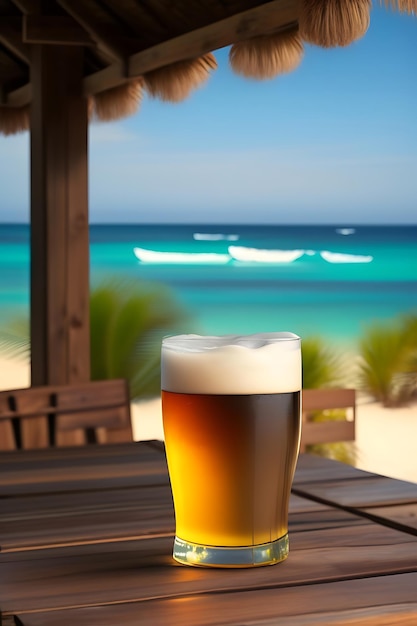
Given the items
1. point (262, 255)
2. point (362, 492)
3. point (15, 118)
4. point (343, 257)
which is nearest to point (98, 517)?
point (362, 492)

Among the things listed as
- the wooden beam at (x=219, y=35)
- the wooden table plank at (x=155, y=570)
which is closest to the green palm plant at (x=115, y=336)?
the wooden beam at (x=219, y=35)

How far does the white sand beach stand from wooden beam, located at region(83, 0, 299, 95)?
9.59m

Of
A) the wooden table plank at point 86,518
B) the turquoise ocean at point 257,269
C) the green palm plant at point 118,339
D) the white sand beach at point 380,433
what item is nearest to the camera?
the wooden table plank at point 86,518

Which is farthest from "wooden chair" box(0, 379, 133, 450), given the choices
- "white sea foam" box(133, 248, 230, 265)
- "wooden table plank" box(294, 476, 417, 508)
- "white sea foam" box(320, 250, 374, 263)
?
"white sea foam" box(320, 250, 374, 263)

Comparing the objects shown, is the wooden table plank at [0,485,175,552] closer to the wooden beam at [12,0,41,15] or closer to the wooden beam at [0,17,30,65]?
the wooden beam at [12,0,41,15]

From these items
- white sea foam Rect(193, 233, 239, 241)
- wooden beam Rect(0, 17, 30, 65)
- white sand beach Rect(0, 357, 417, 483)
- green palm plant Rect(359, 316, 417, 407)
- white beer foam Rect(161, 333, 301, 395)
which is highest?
white sea foam Rect(193, 233, 239, 241)

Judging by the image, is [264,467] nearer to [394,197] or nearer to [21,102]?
[21,102]

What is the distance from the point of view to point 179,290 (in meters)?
18.4

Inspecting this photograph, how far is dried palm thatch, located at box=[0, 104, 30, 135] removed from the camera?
4.39 meters

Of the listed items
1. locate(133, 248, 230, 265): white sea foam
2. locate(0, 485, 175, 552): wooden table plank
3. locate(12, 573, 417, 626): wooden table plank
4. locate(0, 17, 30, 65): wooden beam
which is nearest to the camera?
locate(12, 573, 417, 626): wooden table plank

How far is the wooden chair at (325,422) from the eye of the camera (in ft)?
7.50

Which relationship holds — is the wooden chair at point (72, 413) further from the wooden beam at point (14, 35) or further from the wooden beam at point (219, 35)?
the wooden beam at point (14, 35)

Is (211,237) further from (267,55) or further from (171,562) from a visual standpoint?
(171,562)

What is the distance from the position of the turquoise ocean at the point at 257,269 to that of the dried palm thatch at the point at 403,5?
1501 centimetres
